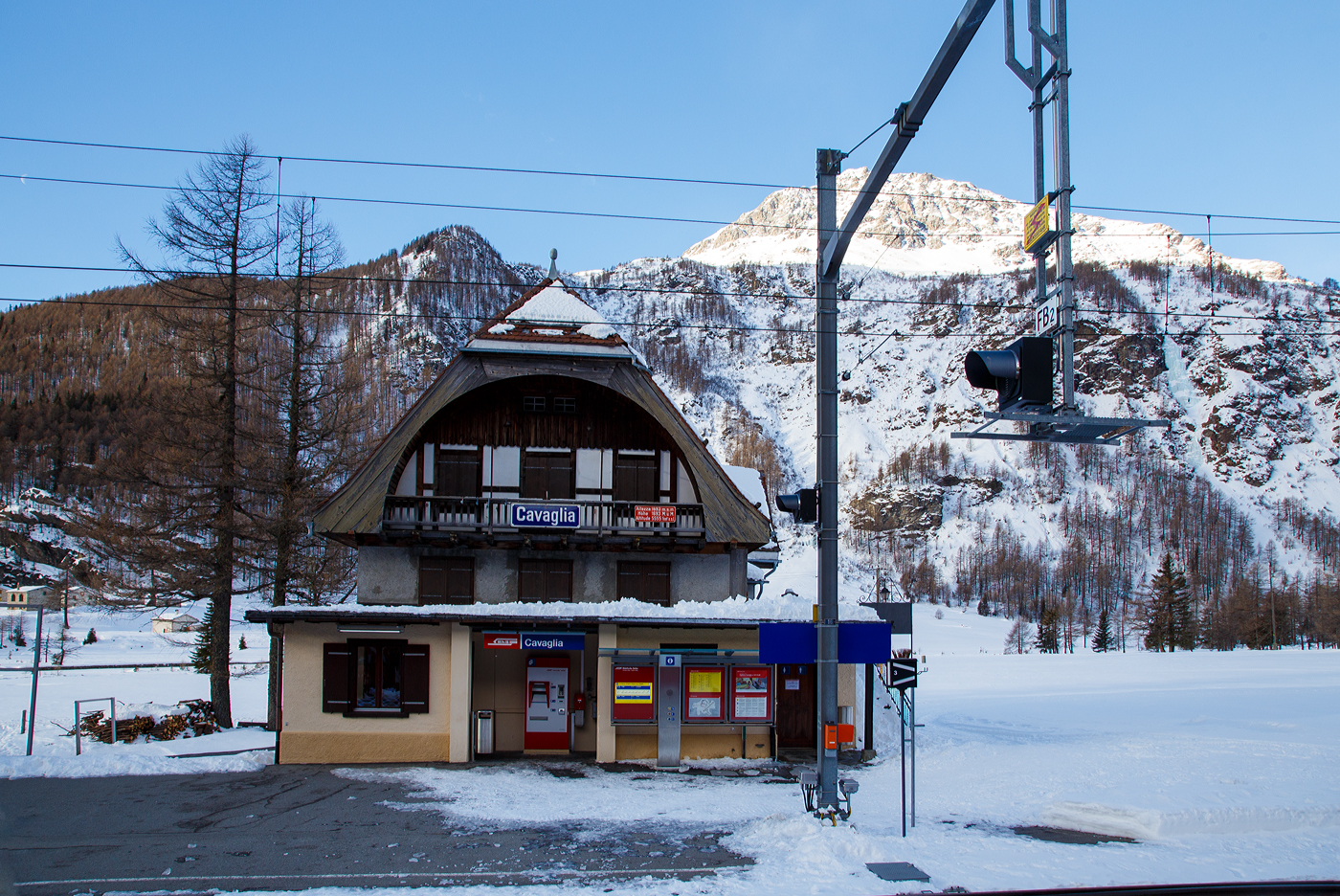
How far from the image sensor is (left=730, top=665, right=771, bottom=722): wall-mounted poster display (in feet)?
69.7

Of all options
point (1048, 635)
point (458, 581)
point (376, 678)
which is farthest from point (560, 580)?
point (1048, 635)

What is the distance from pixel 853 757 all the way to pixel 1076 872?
11154mm

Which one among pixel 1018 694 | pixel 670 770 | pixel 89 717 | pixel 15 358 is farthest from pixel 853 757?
pixel 15 358

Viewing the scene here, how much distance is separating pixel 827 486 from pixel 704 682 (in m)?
10.0

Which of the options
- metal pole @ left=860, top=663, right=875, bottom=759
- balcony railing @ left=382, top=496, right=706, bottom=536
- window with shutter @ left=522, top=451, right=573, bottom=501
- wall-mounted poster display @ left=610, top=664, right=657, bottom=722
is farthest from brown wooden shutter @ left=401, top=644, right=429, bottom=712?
metal pole @ left=860, top=663, right=875, bottom=759

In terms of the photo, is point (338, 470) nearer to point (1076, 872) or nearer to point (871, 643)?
point (871, 643)

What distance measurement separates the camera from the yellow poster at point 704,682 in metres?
21.2

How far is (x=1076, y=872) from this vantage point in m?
10.6

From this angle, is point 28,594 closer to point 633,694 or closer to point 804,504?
point 633,694

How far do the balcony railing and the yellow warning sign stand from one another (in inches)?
593

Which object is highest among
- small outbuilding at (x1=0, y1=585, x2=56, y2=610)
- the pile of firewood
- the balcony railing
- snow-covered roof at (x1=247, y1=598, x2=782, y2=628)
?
the balcony railing

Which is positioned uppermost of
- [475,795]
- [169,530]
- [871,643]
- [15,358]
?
[15,358]

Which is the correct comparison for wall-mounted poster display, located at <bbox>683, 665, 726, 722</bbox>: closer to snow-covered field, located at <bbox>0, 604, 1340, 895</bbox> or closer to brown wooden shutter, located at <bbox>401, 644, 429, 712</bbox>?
snow-covered field, located at <bbox>0, 604, 1340, 895</bbox>

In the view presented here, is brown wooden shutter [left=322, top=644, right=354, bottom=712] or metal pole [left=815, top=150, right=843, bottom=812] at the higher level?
metal pole [left=815, top=150, right=843, bottom=812]
